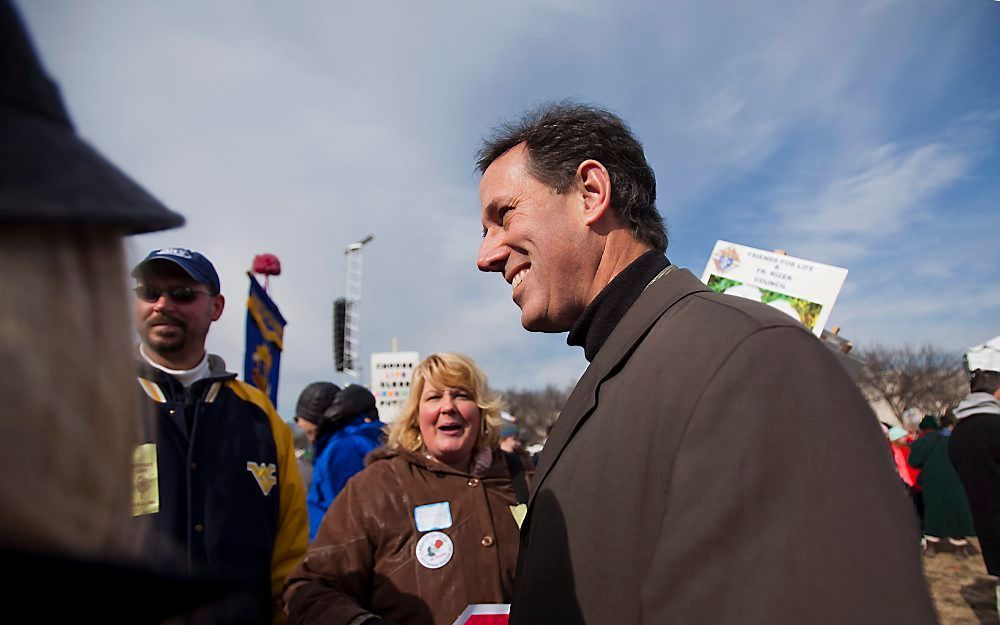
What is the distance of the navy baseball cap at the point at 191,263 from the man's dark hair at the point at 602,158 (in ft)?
5.27

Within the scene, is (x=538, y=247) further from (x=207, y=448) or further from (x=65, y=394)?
(x=207, y=448)

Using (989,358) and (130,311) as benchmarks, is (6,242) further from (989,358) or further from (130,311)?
(989,358)

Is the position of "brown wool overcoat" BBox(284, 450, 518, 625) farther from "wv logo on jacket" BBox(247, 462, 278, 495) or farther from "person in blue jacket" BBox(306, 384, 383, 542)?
"person in blue jacket" BBox(306, 384, 383, 542)

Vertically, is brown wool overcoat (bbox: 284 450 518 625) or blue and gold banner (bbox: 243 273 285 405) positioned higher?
blue and gold banner (bbox: 243 273 285 405)

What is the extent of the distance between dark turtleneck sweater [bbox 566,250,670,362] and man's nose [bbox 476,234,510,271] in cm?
39

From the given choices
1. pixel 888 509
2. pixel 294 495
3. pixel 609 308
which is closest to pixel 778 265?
pixel 609 308

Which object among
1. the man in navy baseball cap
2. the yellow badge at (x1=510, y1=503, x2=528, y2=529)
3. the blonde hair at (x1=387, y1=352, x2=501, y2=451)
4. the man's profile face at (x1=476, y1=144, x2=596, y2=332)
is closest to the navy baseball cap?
the man in navy baseball cap

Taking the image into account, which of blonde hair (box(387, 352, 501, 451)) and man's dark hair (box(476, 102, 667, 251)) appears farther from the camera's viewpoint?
blonde hair (box(387, 352, 501, 451))

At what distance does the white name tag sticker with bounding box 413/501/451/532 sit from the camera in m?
2.49

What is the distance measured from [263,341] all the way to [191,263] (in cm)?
222

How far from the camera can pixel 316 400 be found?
527cm

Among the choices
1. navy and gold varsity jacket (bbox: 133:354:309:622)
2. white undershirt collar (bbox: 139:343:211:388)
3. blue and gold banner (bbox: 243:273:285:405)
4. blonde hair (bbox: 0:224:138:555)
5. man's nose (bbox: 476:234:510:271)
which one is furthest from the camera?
blue and gold banner (bbox: 243:273:285:405)

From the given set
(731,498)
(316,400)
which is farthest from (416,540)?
(316,400)

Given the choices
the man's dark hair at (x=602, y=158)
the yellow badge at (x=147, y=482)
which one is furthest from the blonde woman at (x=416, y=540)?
the man's dark hair at (x=602, y=158)
